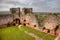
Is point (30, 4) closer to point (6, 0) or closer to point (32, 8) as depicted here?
point (32, 8)

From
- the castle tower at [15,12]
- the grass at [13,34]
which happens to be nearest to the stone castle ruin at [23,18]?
the castle tower at [15,12]

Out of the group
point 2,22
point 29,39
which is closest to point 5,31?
point 2,22

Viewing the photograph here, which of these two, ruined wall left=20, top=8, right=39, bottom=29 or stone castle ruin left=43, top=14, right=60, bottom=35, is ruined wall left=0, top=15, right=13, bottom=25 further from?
stone castle ruin left=43, top=14, right=60, bottom=35

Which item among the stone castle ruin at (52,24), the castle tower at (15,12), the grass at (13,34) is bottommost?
the grass at (13,34)

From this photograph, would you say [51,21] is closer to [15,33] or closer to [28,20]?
[28,20]

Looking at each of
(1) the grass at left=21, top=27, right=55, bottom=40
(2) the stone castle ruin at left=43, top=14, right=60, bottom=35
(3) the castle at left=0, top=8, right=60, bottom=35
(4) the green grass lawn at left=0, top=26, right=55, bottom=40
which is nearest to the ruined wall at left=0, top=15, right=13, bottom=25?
(3) the castle at left=0, top=8, right=60, bottom=35

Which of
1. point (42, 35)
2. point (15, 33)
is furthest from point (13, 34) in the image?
point (42, 35)

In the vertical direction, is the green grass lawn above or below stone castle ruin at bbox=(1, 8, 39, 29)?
below

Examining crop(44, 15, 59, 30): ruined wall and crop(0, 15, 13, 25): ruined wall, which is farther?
crop(0, 15, 13, 25): ruined wall

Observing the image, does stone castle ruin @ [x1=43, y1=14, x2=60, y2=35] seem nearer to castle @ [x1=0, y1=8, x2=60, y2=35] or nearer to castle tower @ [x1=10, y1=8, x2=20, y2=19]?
castle @ [x1=0, y1=8, x2=60, y2=35]

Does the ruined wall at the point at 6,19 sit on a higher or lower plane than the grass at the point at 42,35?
higher

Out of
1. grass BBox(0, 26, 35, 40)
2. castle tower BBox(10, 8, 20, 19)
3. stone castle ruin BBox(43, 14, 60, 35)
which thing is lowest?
grass BBox(0, 26, 35, 40)

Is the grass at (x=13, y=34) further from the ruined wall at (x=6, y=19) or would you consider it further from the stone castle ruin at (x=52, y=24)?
the stone castle ruin at (x=52, y=24)

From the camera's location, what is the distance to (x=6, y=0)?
2787 mm
